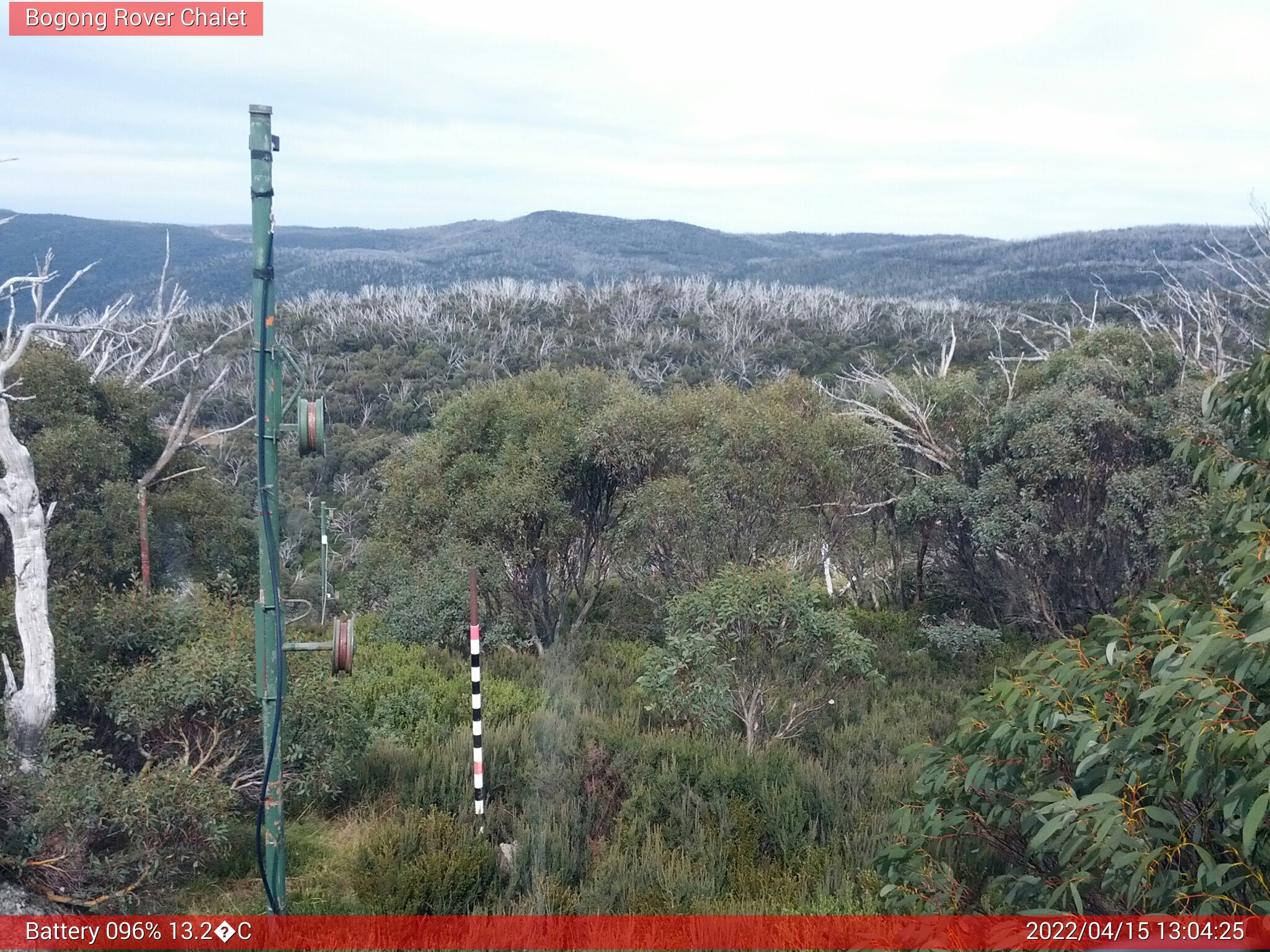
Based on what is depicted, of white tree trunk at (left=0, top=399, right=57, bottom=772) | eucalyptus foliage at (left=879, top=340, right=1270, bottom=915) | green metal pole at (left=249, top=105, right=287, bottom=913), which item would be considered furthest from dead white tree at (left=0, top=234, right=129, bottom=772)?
eucalyptus foliage at (left=879, top=340, right=1270, bottom=915)

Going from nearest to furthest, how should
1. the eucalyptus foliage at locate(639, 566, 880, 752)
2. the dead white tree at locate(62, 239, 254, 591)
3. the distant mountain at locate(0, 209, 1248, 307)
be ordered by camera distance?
the eucalyptus foliage at locate(639, 566, 880, 752) → the dead white tree at locate(62, 239, 254, 591) → the distant mountain at locate(0, 209, 1248, 307)

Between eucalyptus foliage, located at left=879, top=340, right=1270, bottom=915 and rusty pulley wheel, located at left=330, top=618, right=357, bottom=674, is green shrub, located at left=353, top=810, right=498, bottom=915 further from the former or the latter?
eucalyptus foliage, located at left=879, top=340, right=1270, bottom=915

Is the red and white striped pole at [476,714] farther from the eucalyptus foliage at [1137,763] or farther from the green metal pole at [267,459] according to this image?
the eucalyptus foliage at [1137,763]

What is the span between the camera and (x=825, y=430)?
45.1ft

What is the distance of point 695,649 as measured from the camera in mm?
9156

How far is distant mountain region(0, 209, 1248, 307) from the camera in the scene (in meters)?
60.9

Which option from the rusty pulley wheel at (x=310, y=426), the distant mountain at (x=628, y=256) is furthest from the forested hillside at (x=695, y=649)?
the distant mountain at (x=628, y=256)

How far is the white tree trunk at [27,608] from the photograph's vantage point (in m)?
6.08

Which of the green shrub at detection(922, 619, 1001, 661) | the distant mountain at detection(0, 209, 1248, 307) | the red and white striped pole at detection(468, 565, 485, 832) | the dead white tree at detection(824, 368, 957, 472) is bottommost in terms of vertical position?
the green shrub at detection(922, 619, 1001, 661)

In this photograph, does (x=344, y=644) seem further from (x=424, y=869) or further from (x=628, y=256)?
(x=628, y=256)

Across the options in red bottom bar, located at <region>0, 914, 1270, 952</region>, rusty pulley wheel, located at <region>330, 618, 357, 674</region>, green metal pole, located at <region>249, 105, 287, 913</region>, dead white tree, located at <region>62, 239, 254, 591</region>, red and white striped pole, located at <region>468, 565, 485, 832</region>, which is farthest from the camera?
dead white tree, located at <region>62, 239, 254, 591</region>

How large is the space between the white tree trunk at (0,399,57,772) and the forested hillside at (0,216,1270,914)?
46mm

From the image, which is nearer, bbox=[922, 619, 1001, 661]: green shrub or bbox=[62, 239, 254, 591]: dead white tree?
bbox=[62, 239, 254, 591]: dead white tree

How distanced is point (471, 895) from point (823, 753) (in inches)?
166
